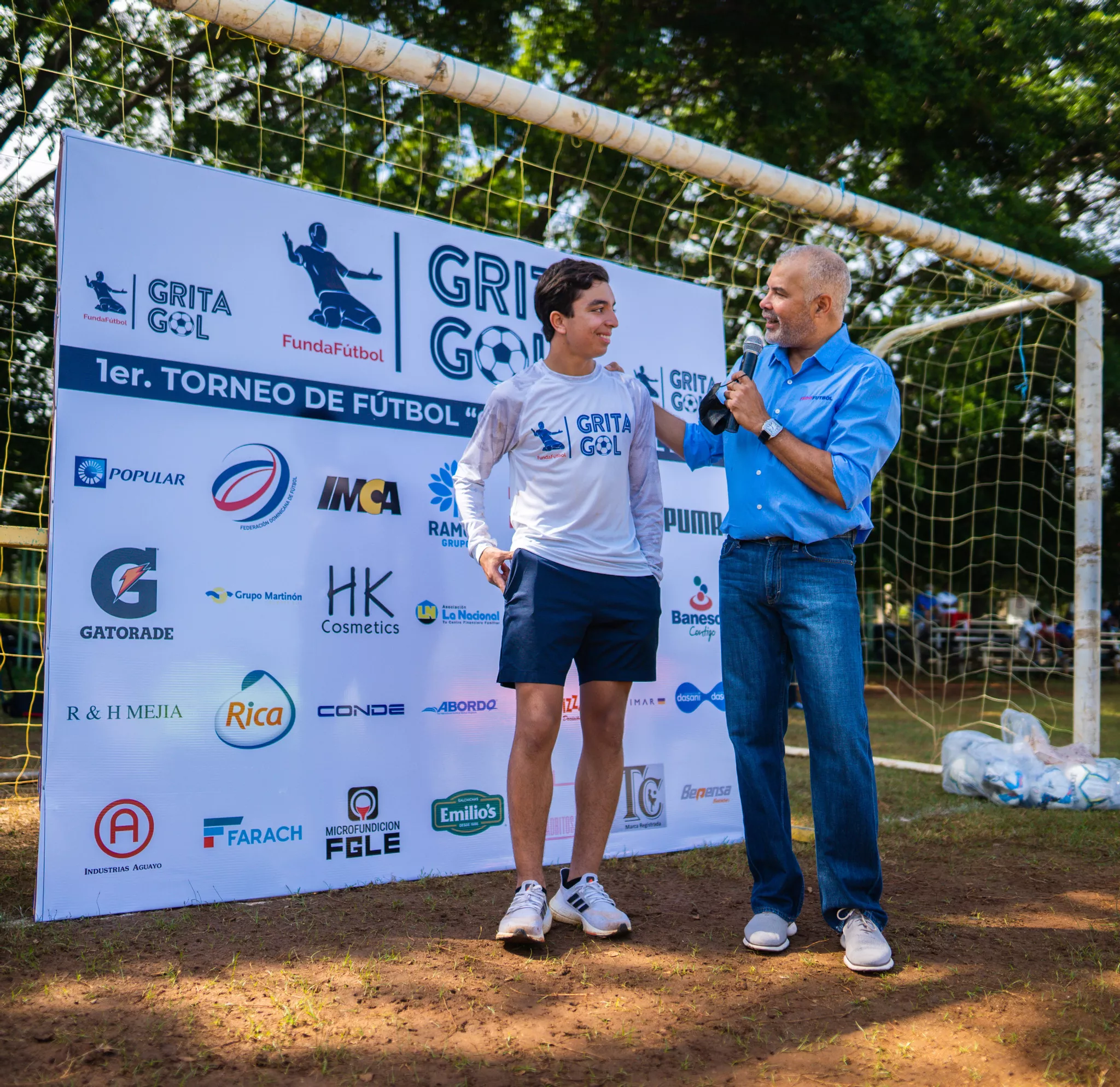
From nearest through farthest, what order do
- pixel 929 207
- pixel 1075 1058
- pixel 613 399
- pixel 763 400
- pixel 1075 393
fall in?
pixel 1075 1058 → pixel 763 400 → pixel 613 399 → pixel 1075 393 → pixel 929 207

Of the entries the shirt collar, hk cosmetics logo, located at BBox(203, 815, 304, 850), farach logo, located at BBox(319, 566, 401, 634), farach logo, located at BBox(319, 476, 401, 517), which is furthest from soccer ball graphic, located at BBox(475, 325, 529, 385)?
hk cosmetics logo, located at BBox(203, 815, 304, 850)

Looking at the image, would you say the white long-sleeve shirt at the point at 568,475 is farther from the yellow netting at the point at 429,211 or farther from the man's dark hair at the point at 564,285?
the yellow netting at the point at 429,211

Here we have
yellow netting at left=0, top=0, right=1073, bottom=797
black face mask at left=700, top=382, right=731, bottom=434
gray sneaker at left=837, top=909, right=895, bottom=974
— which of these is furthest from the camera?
yellow netting at left=0, top=0, right=1073, bottom=797

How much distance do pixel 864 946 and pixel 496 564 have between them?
1.37 meters

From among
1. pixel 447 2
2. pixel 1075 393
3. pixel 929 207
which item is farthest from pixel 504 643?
pixel 929 207

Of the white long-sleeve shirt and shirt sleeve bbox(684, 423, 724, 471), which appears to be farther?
shirt sleeve bbox(684, 423, 724, 471)

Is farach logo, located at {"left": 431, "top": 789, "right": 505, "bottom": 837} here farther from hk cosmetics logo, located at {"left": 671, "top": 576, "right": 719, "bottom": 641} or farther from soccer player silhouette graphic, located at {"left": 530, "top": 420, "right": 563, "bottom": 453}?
soccer player silhouette graphic, located at {"left": 530, "top": 420, "right": 563, "bottom": 453}

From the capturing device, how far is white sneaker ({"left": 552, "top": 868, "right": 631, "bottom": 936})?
9.44 feet

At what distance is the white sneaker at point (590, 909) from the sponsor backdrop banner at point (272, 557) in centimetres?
74

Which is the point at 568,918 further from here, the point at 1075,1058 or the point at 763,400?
the point at 763,400

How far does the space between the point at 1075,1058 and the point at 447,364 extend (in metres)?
2.89

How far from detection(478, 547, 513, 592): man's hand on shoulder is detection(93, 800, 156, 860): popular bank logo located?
1273 mm

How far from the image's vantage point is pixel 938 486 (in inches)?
567

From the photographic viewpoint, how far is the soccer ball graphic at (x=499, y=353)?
399 centimetres
